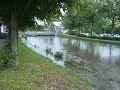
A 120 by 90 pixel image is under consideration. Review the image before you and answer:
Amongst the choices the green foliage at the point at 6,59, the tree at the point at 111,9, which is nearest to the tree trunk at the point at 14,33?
the green foliage at the point at 6,59

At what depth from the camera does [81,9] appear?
11.4 m

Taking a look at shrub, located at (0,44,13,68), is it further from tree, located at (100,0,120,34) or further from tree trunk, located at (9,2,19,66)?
tree, located at (100,0,120,34)

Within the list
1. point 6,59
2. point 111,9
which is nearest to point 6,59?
point 6,59

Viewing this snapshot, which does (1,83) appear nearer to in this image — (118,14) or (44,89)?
(44,89)

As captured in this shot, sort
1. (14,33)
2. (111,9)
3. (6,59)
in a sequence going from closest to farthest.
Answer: (6,59), (14,33), (111,9)

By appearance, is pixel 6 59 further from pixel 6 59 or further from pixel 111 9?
pixel 111 9

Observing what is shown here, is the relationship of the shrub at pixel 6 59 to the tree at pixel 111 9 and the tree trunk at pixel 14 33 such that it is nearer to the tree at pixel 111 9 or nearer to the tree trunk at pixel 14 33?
the tree trunk at pixel 14 33

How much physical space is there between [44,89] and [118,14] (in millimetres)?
47364

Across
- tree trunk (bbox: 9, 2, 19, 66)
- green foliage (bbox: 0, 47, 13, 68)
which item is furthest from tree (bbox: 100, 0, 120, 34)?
green foliage (bbox: 0, 47, 13, 68)

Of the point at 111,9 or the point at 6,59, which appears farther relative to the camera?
the point at 111,9

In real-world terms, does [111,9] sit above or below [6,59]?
above

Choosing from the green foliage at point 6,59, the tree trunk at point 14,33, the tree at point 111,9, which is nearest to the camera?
the green foliage at point 6,59

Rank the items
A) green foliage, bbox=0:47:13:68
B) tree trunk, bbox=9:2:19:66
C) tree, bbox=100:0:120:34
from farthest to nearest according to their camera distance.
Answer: tree, bbox=100:0:120:34, tree trunk, bbox=9:2:19:66, green foliage, bbox=0:47:13:68

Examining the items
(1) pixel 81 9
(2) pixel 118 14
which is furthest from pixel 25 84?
(2) pixel 118 14
